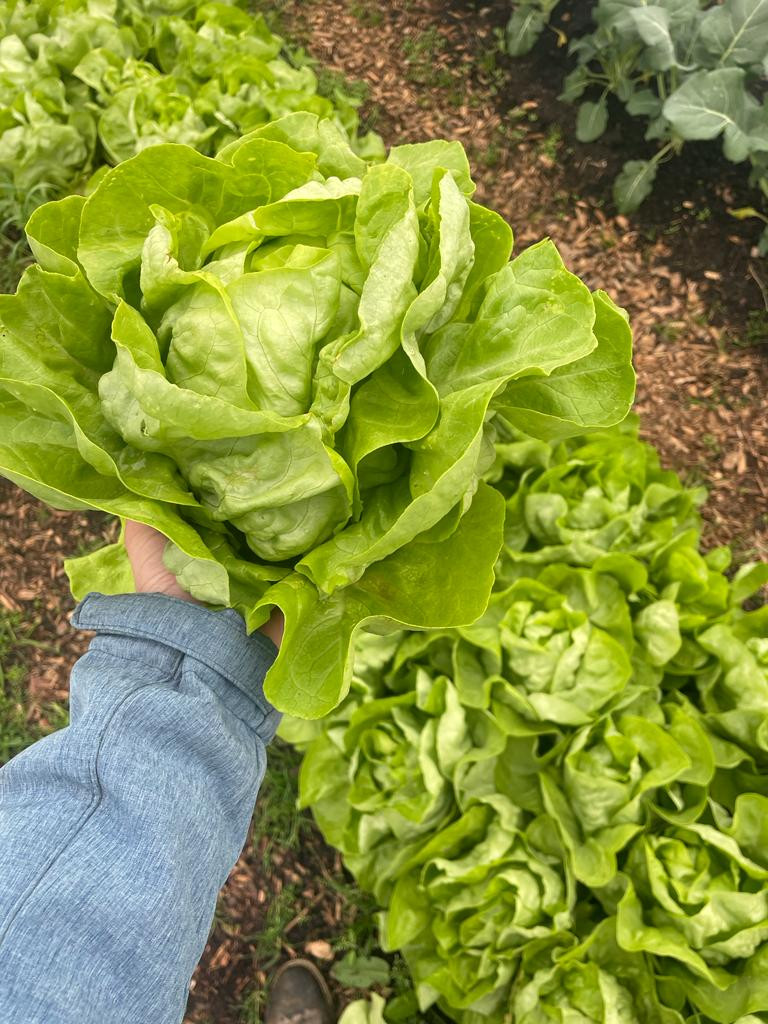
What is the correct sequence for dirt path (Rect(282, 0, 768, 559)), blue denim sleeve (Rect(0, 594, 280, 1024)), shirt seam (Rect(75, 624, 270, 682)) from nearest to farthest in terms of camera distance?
blue denim sleeve (Rect(0, 594, 280, 1024))
shirt seam (Rect(75, 624, 270, 682))
dirt path (Rect(282, 0, 768, 559))

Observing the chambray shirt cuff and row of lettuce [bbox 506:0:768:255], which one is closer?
the chambray shirt cuff

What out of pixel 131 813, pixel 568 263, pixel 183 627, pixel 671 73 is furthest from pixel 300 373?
pixel 671 73

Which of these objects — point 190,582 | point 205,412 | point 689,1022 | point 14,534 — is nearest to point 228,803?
point 190,582

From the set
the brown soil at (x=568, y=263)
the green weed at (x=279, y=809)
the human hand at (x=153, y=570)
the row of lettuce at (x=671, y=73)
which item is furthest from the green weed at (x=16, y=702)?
the row of lettuce at (x=671, y=73)

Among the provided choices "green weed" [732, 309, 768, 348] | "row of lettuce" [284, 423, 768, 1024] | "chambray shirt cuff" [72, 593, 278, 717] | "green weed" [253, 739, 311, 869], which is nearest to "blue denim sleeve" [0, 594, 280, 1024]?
"chambray shirt cuff" [72, 593, 278, 717]

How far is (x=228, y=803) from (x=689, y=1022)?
5.47 ft

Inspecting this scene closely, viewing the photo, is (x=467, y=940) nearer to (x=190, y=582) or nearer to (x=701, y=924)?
(x=701, y=924)

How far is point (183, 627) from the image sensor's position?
1747 millimetres

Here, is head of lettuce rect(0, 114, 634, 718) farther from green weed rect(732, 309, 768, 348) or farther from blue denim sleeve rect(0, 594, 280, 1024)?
green weed rect(732, 309, 768, 348)

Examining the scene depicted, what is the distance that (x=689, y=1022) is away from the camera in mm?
2348

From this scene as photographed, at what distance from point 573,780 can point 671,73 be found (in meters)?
3.43

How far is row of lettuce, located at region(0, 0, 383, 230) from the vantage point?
358cm

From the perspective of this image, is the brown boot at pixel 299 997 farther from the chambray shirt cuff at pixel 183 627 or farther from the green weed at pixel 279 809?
the chambray shirt cuff at pixel 183 627

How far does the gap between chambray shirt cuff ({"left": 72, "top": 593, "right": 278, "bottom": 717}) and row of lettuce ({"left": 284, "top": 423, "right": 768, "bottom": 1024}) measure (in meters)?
0.90
